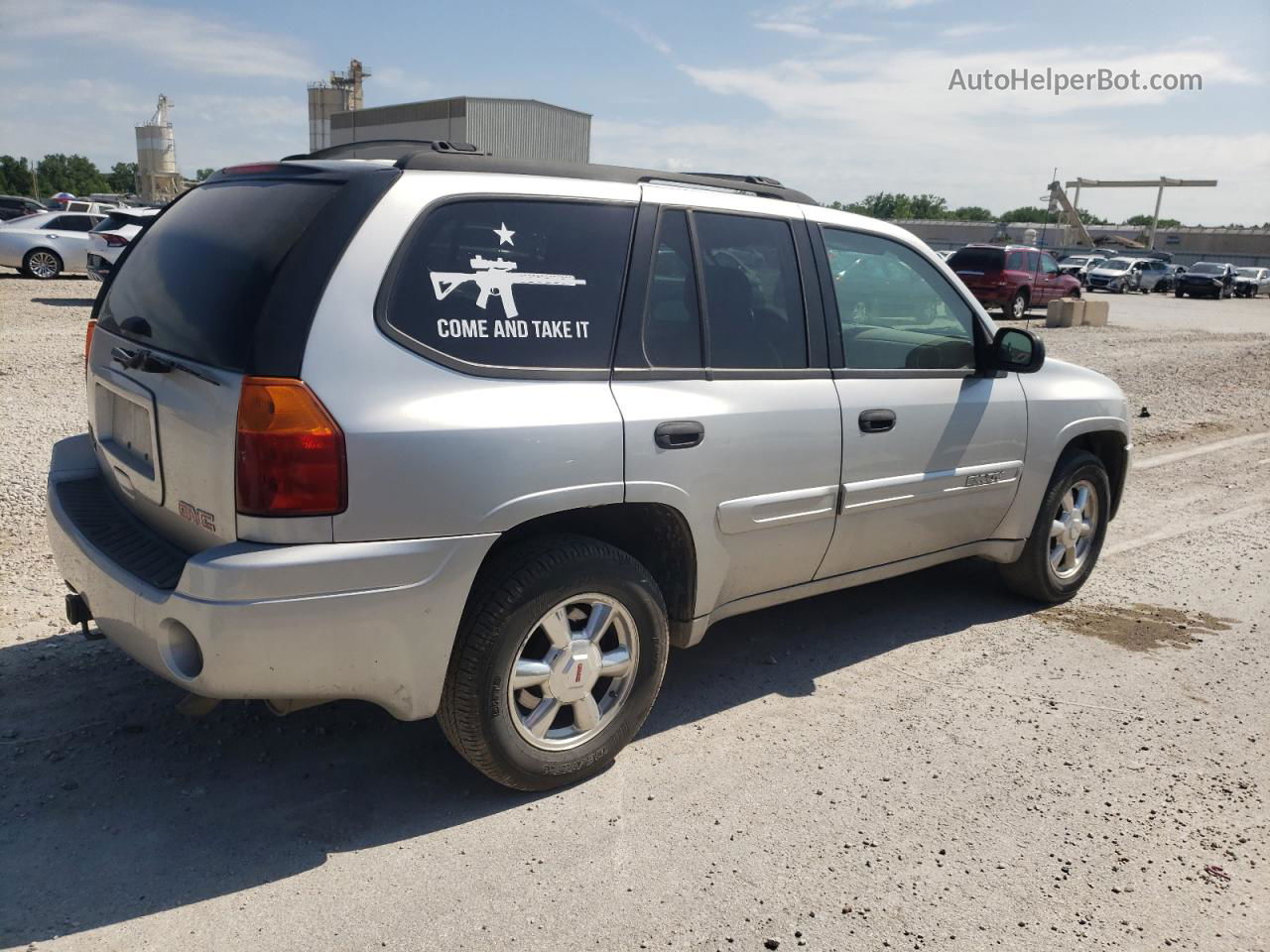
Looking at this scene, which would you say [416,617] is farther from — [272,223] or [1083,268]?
[1083,268]

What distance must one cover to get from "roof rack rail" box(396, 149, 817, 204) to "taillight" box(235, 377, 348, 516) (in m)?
0.81

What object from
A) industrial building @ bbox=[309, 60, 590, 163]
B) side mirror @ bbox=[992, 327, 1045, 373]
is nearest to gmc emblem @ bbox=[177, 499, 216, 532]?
side mirror @ bbox=[992, 327, 1045, 373]

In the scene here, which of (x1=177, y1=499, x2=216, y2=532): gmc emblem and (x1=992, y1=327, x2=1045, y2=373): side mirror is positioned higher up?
(x1=992, y1=327, x2=1045, y2=373): side mirror

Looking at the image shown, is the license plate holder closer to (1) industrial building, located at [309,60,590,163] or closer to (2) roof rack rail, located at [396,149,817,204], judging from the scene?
(2) roof rack rail, located at [396,149,817,204]

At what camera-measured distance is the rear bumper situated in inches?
108

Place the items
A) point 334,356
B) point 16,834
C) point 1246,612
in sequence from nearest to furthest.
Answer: point 334,356 → point 16,834 → point 1246,612

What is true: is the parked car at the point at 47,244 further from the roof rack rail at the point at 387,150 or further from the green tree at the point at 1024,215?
the green tree at the point at 1024,215

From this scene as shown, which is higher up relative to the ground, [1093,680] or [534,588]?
[534,588]

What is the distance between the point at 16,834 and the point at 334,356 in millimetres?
1688

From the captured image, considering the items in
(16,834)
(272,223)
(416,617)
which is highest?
(272,223)

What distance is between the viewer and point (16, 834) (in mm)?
3012

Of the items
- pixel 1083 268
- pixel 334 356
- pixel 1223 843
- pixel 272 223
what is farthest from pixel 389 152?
pixel 1083 268

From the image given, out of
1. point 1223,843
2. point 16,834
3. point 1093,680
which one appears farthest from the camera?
point 1093,680

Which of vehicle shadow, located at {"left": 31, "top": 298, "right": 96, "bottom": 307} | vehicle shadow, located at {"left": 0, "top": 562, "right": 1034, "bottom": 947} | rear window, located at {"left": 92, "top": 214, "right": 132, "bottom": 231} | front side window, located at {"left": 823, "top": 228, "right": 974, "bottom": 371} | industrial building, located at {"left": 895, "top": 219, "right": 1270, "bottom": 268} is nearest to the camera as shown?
vehicle shadow, located at {"left": 0, "top": 562, "right": 1034, "bottom": 947}
